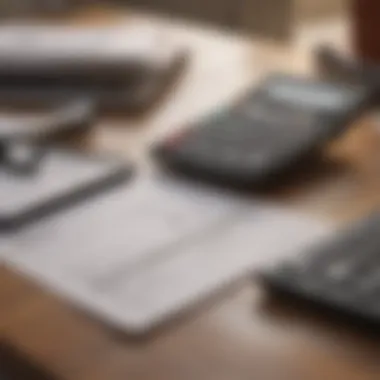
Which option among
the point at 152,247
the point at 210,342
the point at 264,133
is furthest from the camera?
the point at 264,133

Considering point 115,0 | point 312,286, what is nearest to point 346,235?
point 312,286

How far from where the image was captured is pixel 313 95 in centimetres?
95

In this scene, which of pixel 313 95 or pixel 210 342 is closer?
pixel 210 342

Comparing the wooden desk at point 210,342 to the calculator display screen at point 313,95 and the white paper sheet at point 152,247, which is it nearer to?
the white paper sheet at point 152,247

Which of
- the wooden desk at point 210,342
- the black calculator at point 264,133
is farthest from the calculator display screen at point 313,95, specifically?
the wooden desk at point 210,342

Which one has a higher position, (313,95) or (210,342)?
(313,95)

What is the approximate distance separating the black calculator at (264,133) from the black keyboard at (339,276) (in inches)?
5.7

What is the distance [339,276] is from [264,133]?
9.5 inches

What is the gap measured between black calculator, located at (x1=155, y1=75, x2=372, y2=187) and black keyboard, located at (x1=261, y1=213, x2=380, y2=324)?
0.47 feet

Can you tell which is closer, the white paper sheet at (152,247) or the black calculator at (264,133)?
the white paper sheet at (152,247)

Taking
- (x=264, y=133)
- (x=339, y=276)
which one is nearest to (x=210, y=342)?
(x=339, y=276)

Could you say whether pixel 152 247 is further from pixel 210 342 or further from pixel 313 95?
pixel 313 95

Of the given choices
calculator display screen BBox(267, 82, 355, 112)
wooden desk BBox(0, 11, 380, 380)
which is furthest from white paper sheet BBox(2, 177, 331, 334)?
calculator display screen BBox(267, 82, 355, 112)

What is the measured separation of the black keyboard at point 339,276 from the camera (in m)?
0.65
